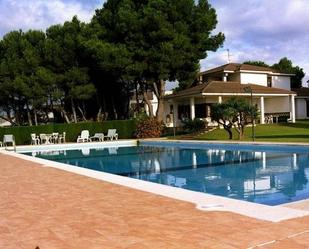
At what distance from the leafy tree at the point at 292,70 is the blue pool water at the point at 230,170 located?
39.2 metres

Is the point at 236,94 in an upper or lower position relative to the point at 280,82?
lower

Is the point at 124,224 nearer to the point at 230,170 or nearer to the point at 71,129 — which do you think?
the point at 230,170

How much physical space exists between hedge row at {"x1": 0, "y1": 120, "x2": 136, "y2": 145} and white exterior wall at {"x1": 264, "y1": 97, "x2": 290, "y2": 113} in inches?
527

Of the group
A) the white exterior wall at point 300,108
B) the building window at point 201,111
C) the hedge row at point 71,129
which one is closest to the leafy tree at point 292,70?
the white exterior wall at point 300,108

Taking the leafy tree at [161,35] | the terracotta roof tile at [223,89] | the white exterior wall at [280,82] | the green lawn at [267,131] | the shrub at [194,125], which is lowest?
the green lawn at [267,131]

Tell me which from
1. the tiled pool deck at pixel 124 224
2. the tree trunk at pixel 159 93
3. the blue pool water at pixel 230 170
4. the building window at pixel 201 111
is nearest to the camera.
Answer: the tiled pool deck at pixel 124 224

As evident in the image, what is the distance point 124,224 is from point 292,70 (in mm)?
58233

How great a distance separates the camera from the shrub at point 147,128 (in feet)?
103

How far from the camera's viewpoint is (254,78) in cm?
3897

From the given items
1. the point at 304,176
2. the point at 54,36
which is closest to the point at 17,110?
the point at 54,36

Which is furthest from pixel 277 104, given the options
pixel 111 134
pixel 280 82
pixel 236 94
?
pixel 111 134

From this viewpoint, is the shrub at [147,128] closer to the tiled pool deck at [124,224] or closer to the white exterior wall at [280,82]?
the white exterior wall at [280,82]

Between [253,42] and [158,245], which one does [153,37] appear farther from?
[158,245]

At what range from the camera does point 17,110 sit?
4116 cm
